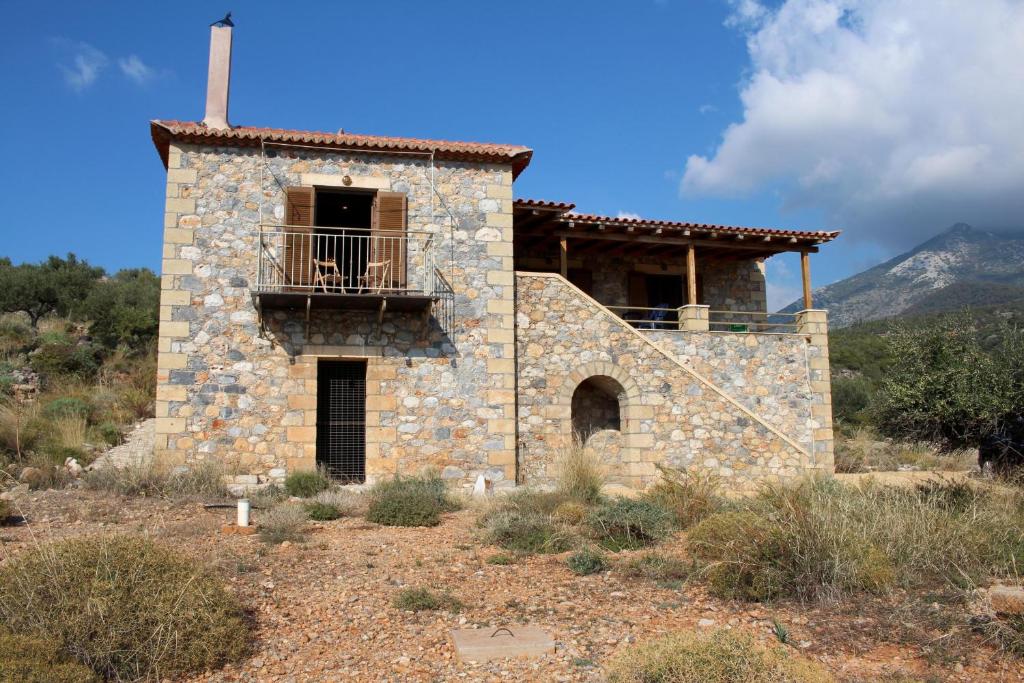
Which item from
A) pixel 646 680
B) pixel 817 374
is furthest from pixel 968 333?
pixel 646 680

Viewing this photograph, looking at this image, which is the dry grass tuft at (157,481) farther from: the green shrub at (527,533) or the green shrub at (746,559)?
the green shrub at (746,559)

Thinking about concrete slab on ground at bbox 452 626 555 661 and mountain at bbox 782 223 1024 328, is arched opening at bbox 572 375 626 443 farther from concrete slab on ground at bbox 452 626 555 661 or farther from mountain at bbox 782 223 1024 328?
mountain at bbox 782 223 1024 328

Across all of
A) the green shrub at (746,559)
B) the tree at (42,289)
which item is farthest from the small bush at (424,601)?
the tree at (42,289)

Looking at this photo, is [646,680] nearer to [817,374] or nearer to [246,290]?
[246,290]

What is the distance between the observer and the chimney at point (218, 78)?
41.8 feet

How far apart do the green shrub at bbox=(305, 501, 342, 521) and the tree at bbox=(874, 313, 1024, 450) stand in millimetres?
7486

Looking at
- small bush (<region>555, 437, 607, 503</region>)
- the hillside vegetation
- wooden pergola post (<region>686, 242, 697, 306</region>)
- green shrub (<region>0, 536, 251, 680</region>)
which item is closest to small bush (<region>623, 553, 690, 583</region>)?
small bush (<region>555, 437, 607, 503</region>)

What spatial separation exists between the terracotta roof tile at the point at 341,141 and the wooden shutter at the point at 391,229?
863mm

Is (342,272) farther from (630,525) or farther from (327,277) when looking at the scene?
(630,525)

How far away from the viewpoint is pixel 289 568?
7.01m

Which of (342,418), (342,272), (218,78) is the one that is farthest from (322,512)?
(218,78)

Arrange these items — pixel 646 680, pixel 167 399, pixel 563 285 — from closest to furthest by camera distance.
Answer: pixel 646 680 → pixel 167 399 → pixel 563 285

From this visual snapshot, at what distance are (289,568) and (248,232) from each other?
6.86 metres

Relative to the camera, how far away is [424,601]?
6.02 meters
